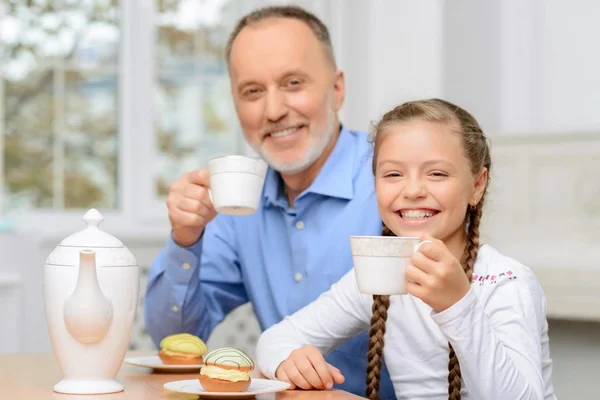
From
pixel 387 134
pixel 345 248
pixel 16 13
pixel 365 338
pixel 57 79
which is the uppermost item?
pixel 16 13

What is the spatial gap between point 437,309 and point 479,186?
385 millimetres

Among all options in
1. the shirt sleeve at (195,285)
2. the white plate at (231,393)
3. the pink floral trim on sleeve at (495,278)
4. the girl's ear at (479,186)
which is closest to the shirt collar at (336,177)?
the shirt sleeve at (195,285)

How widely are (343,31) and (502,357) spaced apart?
2144 millimetres

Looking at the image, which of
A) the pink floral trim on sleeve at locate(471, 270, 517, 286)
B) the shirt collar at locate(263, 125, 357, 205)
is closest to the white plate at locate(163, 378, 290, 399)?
the pink floral trim on sleeve at locate(471, 270, 517, 286)

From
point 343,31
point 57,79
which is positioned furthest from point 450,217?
point 57,79

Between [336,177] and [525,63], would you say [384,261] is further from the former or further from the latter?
[525,63]

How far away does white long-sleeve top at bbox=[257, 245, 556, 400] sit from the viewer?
122 cm

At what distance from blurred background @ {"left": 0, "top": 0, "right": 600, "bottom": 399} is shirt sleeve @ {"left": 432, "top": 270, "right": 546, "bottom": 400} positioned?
693 millimetres

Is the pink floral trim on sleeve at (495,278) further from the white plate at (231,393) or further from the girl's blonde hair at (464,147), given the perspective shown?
the white plate at (231,393)

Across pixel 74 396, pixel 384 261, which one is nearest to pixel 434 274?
pixel 384 261

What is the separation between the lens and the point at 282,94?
2064 millimetres

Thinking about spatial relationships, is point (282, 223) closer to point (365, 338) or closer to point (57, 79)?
point (365, 338)

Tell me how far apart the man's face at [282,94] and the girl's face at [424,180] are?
60 centimetres

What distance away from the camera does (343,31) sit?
10.5ft
